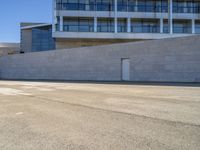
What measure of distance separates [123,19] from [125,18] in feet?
1.66

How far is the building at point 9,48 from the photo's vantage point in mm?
52638

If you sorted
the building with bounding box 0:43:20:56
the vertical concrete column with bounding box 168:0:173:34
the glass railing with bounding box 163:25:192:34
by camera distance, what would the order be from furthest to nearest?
the building with bounding box 0:43:20:56 → the glass railing with bounding box 163:25:192:34 → the vertical concrete column with bounding box 168:0:173:34

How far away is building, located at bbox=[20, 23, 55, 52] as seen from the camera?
51219 mm

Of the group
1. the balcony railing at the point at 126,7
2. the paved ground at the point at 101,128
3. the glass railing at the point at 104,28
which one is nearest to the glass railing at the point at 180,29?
the balcony railing at the point at 126,7

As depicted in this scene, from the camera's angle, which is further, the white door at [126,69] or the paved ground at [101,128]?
the white door at [126,69]

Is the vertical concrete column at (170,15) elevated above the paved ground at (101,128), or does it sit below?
above

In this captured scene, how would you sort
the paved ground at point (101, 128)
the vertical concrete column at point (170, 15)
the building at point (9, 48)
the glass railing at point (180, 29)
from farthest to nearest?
the building at point (9, 48)
the glass railing at point (180, 29)
the vertical concrete column at point (170, 15)
the paved ground at point (101, 128)

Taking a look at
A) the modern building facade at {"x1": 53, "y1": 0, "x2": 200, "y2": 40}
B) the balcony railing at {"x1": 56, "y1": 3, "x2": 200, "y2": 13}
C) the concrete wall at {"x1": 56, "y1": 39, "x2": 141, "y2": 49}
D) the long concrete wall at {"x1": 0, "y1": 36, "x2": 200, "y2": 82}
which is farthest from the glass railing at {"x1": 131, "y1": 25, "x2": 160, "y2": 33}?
the long concrete wall at {"x1": 0, "y1": 36, "x2": 200, "y2": 82}

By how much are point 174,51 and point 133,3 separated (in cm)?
2226

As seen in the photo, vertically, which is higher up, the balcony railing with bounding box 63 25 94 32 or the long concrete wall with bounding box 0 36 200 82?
the balcony railing with bounding box 63 25 94 32

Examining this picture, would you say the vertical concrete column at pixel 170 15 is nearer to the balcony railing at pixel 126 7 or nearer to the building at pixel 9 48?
the balcony railing at pixel 126 7

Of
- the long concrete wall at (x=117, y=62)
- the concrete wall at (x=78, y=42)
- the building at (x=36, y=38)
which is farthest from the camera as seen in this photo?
the building at (x=36, y=38)

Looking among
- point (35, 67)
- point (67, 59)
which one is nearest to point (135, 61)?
point (67, 59)

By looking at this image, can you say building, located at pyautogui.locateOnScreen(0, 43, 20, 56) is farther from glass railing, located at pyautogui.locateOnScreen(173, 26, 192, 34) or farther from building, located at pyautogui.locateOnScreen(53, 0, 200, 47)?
glass railing, located at pyautogui.locateOnScreen(173, 26, 192, 34)
